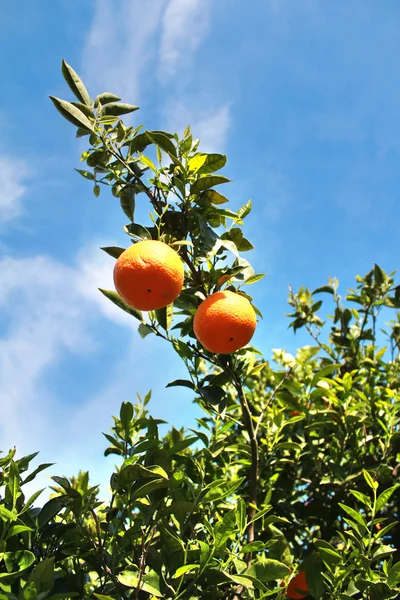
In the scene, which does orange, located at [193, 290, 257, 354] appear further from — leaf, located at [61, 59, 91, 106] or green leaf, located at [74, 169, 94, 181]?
Result: leaf, located at [61, 59, 91, 106]

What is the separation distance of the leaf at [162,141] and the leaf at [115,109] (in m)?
0.22

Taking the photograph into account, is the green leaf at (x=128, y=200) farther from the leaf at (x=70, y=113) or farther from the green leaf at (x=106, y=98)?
the green leaf at (x=106, y=98)

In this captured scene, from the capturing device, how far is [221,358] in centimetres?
215

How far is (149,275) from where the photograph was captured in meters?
1.68

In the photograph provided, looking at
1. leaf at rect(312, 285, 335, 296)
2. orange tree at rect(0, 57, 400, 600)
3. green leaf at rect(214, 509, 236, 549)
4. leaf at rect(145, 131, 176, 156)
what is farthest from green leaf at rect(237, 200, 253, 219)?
leaf at rect(312, 285, 335, 296)

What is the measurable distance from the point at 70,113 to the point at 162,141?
1.18ft

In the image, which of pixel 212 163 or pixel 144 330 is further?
pixel 144 330

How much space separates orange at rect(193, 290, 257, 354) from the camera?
1798 millimetres

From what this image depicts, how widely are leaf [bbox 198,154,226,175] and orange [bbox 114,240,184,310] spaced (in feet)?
1.26

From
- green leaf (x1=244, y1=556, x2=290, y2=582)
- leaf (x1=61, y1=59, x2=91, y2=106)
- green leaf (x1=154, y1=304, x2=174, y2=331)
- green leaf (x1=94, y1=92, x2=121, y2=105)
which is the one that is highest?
green leaf (x1=94, y1=92, x2=121, y2=105)

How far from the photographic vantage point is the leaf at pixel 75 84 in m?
1.96

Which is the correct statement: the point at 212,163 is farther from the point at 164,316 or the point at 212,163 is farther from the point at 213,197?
the point at 164,316

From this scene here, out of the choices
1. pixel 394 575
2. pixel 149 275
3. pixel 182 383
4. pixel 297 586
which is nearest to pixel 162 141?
pixel 149 275

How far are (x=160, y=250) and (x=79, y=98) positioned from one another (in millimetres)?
762
